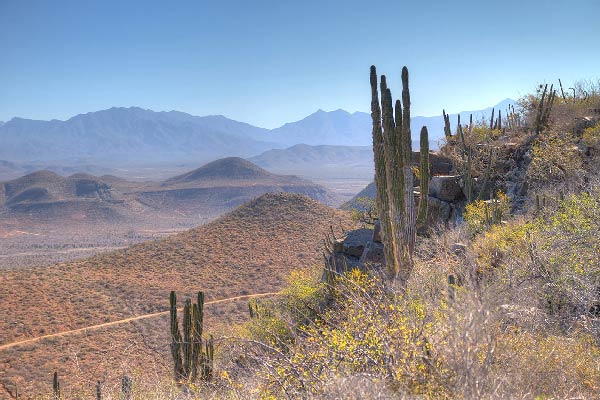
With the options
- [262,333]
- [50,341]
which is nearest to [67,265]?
[50,341]

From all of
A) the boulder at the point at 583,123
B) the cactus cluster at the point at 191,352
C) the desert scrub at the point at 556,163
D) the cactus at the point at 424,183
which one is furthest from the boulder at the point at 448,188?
the cactus cluster at the point at 191,352

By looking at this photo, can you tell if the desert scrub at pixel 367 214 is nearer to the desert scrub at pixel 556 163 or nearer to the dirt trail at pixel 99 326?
the desert scrub at pixel 556 163

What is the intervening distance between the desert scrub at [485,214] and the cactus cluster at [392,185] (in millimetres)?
5464

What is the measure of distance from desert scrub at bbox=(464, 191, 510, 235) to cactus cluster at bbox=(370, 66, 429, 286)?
17.9 feet

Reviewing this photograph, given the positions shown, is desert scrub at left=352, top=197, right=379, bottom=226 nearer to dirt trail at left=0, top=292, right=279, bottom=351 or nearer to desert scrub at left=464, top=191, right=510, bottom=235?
desert scrub at left=464, top=191, right=510, bottom=235

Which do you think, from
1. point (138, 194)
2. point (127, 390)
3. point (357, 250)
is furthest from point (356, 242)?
point (138, 194)

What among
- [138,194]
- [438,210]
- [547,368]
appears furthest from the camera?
[138,194]

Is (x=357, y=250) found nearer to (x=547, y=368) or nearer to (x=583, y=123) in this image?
(x=583, y=123)

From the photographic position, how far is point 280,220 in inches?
1837

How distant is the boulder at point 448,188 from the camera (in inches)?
851

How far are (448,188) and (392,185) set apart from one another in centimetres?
1041

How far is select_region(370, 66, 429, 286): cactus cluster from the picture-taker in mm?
11977

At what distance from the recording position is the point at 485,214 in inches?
695

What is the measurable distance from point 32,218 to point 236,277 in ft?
316
